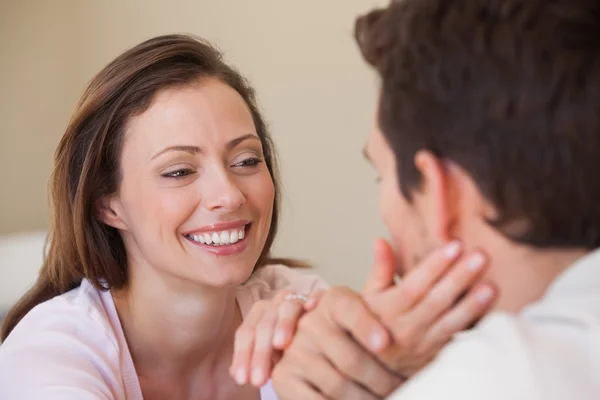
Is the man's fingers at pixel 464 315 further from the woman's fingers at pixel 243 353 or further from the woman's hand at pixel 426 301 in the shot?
the woman's fingers at pixel 243 353

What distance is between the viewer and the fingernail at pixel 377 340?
84 cm

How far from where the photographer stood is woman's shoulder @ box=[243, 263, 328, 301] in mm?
1666

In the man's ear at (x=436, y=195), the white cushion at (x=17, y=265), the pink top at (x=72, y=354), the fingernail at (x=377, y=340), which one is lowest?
the white cushion at (x=17, y=265)

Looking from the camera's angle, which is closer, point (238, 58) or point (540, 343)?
point (540, 343)

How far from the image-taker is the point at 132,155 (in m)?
1.42

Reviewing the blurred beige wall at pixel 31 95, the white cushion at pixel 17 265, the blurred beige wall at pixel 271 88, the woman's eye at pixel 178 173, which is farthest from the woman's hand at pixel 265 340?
the blurred beige wall at pixel 31 95

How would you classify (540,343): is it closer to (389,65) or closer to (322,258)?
(389,65)

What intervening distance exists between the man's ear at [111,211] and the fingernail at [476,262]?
2.94 ft

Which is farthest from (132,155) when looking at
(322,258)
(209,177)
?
(322,258)

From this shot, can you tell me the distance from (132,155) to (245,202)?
0.24m

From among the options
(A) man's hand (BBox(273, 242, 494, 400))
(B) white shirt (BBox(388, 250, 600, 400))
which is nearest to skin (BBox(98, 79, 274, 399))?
(A) man's hand (BBox(273, 242, 494, 400))

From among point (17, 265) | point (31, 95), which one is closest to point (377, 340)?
point (17, 265)

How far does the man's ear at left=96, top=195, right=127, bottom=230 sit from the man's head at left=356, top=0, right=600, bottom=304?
2.70 ft

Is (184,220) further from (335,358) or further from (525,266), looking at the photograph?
(525,266)
